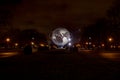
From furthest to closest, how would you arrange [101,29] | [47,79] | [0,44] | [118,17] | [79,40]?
[79,40] < [0,44] < [101,29] < [118,17] < [47,79]

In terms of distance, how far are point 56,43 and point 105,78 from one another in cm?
11072

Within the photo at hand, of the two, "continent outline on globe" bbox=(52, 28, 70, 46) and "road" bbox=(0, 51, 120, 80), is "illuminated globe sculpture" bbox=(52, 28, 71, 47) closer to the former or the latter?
"continent outline on globe" bbox=(52, 28, 70, 46)

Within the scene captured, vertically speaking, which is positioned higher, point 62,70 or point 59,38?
point 59,38

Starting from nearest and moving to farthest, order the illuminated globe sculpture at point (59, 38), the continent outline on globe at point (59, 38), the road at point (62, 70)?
the road at point (62, 70)
the illuminated globe sculpture at point (59, 38)
the continent outline on globe at point (59, 38)

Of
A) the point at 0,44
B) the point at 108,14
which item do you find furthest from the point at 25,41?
the point at 108,14

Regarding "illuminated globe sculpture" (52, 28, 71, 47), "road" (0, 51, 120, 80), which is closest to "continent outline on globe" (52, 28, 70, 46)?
"illuminated globe sculpture" (52, 28, 71, 47)

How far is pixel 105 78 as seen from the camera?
15.3m

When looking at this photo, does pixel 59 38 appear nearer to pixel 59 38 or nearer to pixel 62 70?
pixel 59 38

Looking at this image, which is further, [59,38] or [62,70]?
[59,38]

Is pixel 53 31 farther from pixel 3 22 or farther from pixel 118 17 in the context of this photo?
pixel 3 22

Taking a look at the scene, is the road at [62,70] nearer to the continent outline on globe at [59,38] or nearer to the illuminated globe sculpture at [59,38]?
the illuminated globe sculpture at [59,38]

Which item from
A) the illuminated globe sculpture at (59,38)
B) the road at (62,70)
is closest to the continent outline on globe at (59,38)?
the illuminated globe sculpture at (59,38)

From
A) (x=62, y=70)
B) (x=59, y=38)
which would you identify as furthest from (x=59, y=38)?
(x=62, y=70)

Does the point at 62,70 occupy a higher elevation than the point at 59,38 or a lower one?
lower
